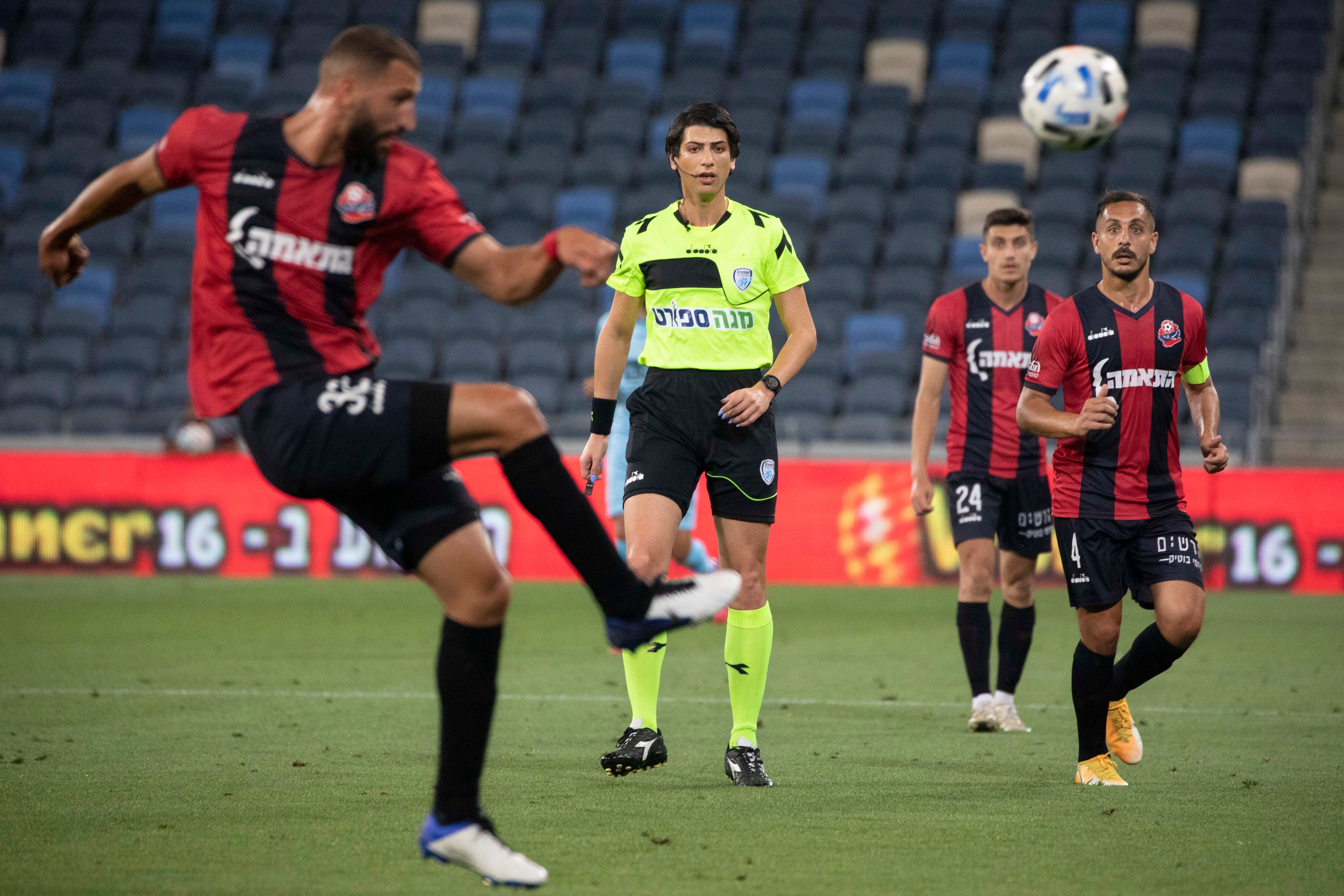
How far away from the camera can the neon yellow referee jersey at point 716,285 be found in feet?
17.4

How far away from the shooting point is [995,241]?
22.7 ft

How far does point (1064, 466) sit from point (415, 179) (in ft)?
8.82

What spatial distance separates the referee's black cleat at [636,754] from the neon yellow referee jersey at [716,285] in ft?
4.45

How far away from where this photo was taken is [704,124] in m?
5.25

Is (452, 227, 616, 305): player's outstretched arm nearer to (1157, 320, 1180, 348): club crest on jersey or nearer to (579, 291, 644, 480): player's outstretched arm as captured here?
(579, 291, 644, 480): player's outstretched arm

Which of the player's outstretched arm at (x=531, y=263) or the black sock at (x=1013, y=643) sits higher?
the player's outstretched arm at (x=531, y=263)

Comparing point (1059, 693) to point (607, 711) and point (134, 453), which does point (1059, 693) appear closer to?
point (607, 711)

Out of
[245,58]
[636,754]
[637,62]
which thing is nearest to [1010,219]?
[636,754]

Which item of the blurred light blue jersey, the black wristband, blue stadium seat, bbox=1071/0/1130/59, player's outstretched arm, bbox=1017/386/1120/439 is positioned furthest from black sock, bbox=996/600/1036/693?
blue stadium seat, bbox=1071/0/1130/59

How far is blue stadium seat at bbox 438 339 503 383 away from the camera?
16.5 m

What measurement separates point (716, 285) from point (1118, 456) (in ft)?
5.11

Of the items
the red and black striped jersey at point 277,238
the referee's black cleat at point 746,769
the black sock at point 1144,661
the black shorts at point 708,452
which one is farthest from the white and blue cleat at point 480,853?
the black sock at point 1144,661

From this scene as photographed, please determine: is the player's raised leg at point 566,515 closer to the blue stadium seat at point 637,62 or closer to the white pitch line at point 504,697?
the white pitch line at point 504,697

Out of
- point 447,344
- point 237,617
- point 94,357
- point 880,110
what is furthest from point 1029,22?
point 237,617
